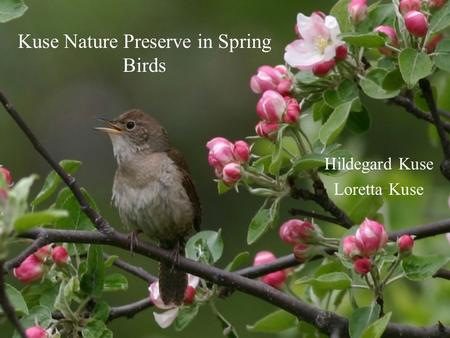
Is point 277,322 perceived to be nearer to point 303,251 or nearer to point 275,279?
point 275,279

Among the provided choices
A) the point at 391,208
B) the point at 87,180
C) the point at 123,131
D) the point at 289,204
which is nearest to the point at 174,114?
the point at 87,180

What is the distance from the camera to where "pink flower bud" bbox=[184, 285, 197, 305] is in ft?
12.2

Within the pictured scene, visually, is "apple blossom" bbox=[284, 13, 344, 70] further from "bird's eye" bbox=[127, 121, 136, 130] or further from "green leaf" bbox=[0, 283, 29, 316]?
"bird's eye" bbox=[127, 121, 136, 130]

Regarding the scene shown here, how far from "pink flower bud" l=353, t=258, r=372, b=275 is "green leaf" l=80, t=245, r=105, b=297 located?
32.1 inches

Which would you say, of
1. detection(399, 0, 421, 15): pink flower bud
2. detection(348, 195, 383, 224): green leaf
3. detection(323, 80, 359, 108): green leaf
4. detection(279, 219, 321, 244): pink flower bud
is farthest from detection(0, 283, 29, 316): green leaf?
Answer: detection(399, 0, 421, 15): pink flower bud

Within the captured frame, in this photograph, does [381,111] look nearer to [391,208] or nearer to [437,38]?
[391,208]

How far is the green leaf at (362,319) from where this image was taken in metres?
3.24

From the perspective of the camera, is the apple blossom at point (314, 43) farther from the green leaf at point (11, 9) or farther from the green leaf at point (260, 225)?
the green leaf at point (11, 9)

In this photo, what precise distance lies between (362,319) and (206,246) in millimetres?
741

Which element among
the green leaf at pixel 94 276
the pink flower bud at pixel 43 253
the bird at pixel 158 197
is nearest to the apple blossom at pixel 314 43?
the green leaf at pixel 94 276

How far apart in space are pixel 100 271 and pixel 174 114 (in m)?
6.66

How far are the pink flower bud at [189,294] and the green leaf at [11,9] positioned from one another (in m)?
1.08

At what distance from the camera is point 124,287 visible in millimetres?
3691

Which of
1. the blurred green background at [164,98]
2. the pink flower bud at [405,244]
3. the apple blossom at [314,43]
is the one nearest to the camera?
the pink flower bud at [405,244]
